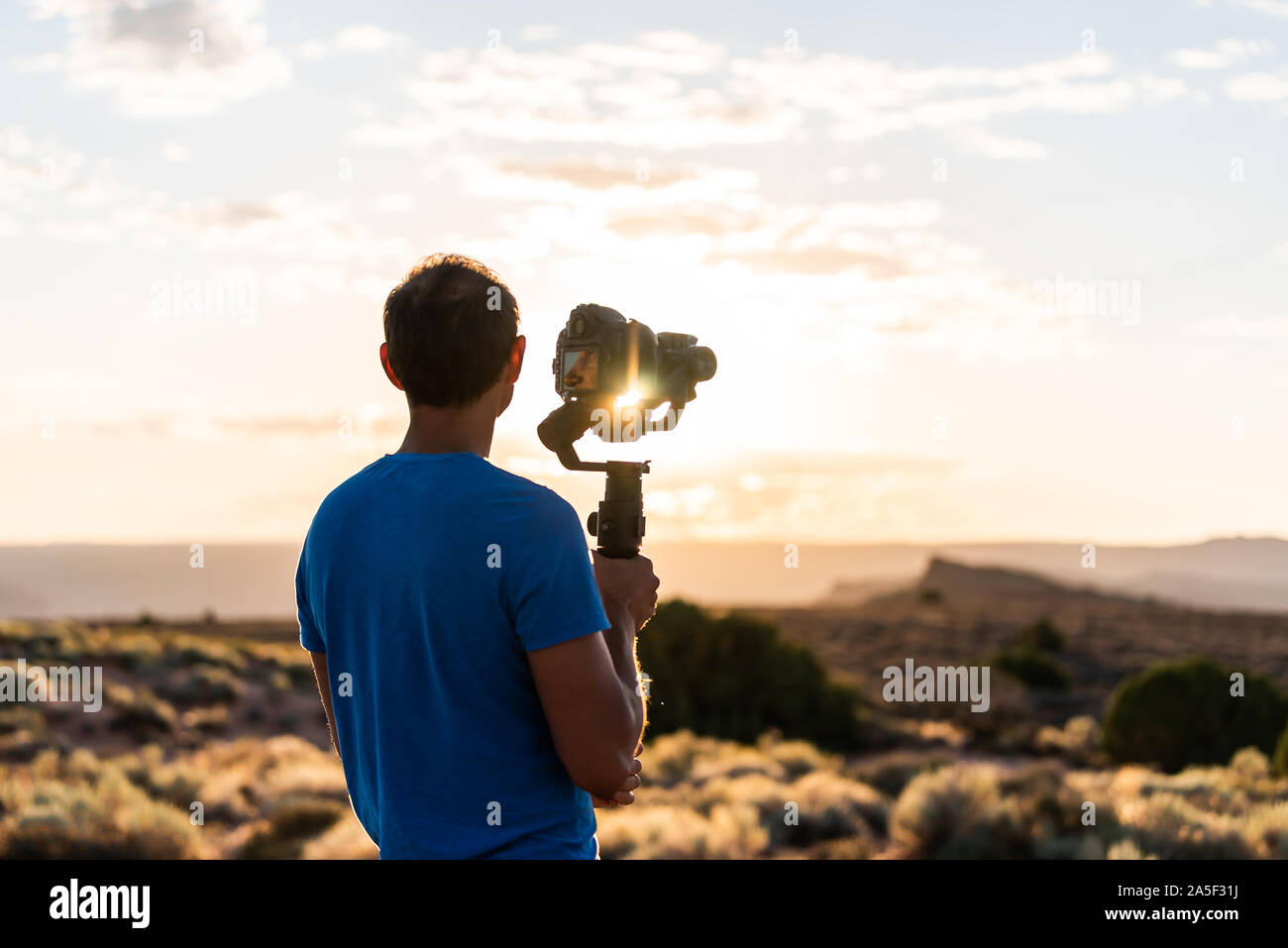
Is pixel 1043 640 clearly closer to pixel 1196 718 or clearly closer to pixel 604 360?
pixel 1196 718

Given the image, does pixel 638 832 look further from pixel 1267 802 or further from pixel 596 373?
pixel 596 373

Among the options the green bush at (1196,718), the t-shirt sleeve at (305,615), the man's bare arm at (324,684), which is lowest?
the green bush at (1196,718)

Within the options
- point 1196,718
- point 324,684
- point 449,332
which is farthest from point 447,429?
point 1196,718

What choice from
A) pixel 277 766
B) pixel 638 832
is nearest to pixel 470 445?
pixel 638 832

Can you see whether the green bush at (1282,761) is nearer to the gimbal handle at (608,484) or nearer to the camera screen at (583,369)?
the gimbal handle at (608,484)

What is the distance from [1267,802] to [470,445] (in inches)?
509

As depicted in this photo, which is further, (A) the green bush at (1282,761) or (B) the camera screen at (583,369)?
(A) the green bush at (1282,761)

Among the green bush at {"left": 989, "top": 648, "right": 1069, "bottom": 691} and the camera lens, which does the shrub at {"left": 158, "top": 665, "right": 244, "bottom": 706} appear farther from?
the camera lens

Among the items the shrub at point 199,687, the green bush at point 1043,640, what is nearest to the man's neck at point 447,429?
the shrub at point 199,687

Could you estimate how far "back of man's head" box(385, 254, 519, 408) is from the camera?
2279 mm

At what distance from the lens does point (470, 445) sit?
2350 mm

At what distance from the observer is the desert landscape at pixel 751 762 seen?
11.1m
